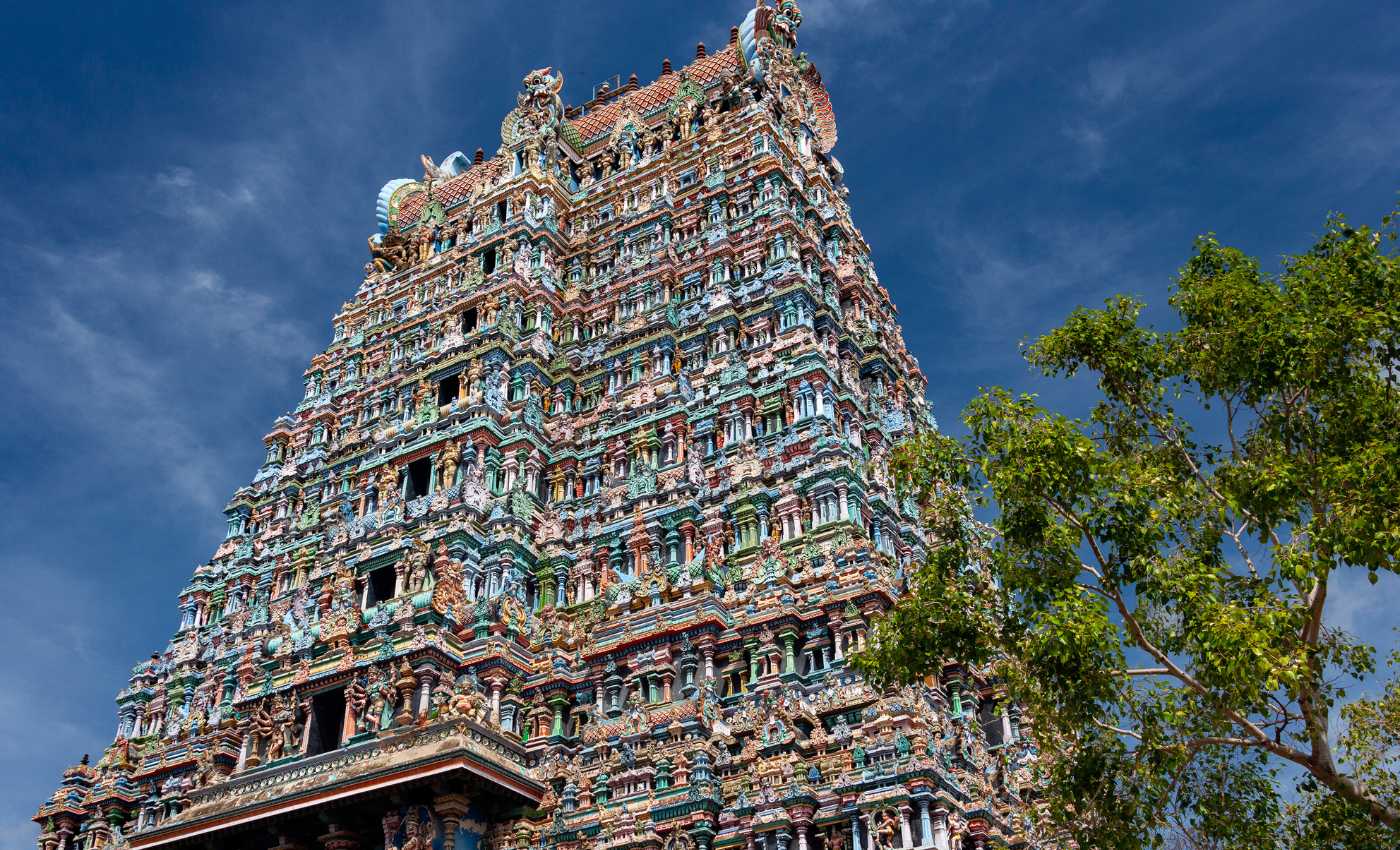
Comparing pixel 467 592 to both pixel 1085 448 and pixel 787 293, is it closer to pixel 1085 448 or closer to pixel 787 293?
pixel 787 293

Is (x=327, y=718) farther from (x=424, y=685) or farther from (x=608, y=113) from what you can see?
(x=608, y=113)

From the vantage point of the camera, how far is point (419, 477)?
36.7 meters

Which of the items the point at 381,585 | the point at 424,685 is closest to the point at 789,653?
the point at 424,685

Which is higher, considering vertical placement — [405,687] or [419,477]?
[419,477]

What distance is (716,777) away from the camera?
2588 cm

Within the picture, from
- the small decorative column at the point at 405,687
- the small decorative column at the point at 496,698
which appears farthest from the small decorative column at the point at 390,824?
the small decorative column at the point at 496,698

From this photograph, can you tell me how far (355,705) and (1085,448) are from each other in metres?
19.1

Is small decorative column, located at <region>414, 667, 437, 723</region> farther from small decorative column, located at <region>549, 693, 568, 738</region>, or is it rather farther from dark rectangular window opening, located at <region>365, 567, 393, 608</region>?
dark rectangular window opening, located at <region>365, 567, 393, 608</region>

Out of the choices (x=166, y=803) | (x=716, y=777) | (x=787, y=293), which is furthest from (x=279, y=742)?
(x=787, y=293)

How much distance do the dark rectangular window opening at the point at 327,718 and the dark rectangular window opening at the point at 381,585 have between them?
3344 mm

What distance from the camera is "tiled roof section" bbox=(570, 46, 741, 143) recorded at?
45.9 meters

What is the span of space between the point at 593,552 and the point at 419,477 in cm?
706

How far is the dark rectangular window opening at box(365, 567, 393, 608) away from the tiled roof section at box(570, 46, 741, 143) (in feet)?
70.0

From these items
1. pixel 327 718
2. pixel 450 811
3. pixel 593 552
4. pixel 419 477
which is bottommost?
pixel 450 811
